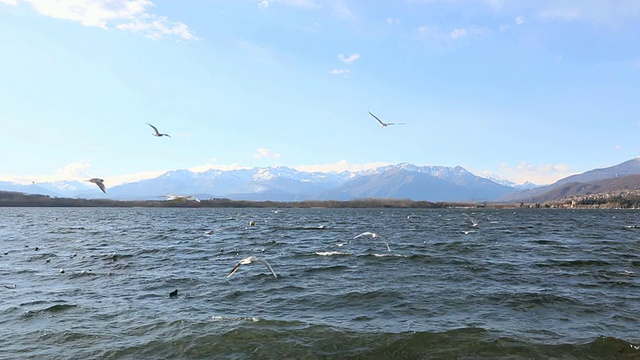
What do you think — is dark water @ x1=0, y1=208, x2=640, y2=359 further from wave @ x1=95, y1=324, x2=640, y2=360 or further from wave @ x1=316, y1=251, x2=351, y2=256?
wave @ x1=316, y1=251, x2=351, y2=256

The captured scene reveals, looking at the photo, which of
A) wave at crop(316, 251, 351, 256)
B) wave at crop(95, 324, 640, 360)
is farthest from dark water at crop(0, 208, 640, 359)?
wave at crop(316, 251, 351, 256)

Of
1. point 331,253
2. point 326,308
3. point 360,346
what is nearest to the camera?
point 360,346

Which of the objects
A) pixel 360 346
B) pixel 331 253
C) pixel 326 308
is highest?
pixel 331 253

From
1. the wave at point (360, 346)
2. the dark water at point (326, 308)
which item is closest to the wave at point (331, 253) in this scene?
the dark water at point (326, 308)

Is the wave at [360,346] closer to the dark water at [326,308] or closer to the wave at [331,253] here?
the dark water at [326,308]

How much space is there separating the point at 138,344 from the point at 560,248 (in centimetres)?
3839

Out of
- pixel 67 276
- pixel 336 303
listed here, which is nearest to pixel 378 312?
pixel 336 303

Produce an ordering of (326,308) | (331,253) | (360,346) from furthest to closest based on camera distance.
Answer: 1. (331,253)
2. (326,308)
3. (360,346)

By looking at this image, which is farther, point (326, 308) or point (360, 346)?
point (326, 308)

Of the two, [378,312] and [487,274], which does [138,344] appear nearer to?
[378,312]

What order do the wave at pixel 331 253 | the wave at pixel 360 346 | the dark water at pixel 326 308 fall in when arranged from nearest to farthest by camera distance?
the wave at pixel 360 346
the dark water at pixel 326 308
the wave at pixel 331 253

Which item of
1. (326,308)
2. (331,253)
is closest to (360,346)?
(326,308)

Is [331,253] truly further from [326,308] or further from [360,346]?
[360,346]

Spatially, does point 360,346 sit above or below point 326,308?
below
